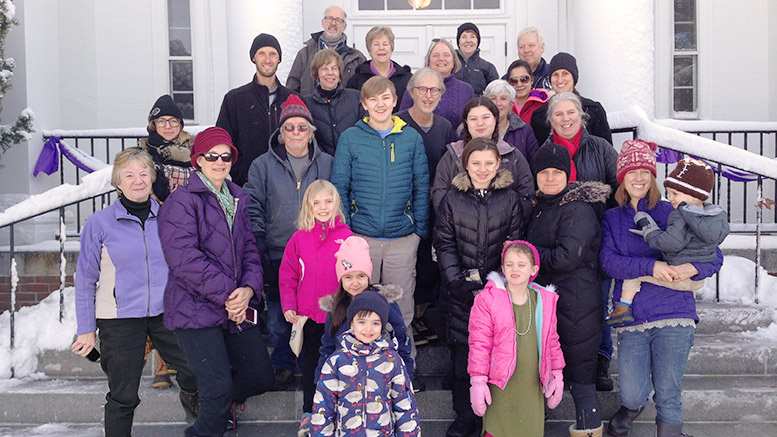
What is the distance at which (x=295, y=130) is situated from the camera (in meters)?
4.17

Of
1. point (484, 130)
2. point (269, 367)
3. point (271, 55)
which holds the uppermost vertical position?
point (271, 55)

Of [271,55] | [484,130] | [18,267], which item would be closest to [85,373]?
[18,267]

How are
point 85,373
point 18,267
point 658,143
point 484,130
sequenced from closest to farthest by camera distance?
point 484,130
point 85,373
point 658,143
point 18,267

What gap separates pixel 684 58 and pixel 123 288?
7358 mm

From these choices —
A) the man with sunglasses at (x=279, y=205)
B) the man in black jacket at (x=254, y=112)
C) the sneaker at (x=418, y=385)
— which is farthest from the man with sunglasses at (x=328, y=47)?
the sneaker at (x=418, y=385)

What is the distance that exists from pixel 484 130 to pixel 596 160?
0.78 m

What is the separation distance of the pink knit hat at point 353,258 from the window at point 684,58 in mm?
6076

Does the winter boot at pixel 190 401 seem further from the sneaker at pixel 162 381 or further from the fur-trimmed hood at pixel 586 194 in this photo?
the fur-trimmed hood at pixel 586 194

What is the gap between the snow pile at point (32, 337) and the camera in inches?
180

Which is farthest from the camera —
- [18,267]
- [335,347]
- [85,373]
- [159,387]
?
[18,267]

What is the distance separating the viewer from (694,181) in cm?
347

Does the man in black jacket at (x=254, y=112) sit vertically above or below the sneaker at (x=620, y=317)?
above

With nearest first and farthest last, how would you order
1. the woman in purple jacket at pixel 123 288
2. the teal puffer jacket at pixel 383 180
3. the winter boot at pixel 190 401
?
the woman in purple jacket at pixel 123 288 < the winter boot at pixel 190 401 < the teal puffer jacket at pixel 383 180

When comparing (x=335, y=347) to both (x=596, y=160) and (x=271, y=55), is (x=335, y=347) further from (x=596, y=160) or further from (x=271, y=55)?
(x=271, y=55)
